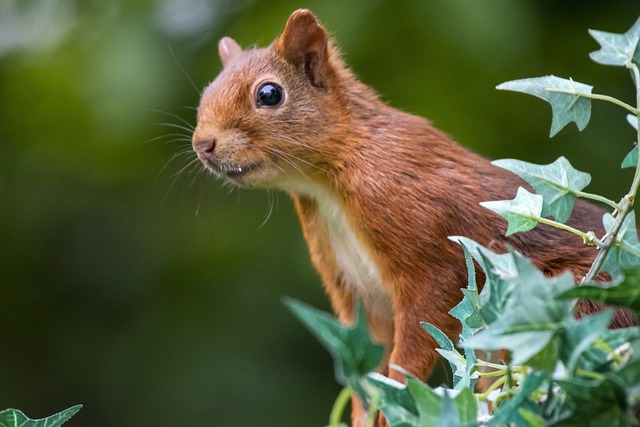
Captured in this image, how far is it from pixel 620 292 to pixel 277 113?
1.52 m

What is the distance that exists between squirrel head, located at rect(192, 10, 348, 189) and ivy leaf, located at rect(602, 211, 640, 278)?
1213 millimetres

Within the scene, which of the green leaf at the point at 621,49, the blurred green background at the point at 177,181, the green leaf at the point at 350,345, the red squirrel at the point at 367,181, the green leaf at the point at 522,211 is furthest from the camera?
the blurred green background at the point at 177,181

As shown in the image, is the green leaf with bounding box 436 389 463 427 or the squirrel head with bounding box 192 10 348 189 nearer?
the green leaf with bounding box 436 389 463 427

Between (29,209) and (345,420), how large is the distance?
1.73 meters

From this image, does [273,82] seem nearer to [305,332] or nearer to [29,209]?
[305,332]

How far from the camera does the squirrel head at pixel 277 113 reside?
2256mm

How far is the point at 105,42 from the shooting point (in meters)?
3.54

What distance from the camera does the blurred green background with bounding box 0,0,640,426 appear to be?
11.3 ft

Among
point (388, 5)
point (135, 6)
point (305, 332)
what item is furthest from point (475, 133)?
point (135, 6)

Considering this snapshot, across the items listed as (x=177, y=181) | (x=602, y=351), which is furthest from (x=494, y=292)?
(x=177, y=181)

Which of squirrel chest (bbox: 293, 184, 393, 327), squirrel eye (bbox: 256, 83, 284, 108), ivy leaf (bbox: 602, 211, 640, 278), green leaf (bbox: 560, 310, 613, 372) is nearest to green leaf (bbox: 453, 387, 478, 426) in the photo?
green leaf (bbox: 560, 310, 613, 372)

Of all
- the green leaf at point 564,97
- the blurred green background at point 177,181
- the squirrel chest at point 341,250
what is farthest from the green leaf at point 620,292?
the blurred green background at point 177,181

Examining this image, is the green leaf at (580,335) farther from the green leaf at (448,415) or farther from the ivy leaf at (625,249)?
the ivy leaf at (625,249)

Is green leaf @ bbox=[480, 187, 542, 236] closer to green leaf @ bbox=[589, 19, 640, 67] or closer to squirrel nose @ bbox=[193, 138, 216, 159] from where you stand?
green leaf @ bbox=[589, 19, 640, 67]
